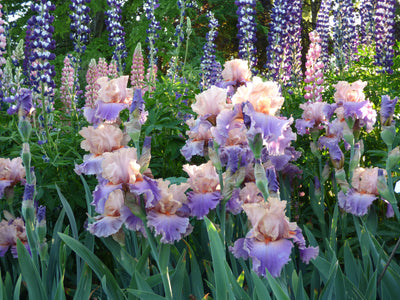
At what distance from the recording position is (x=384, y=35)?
5098mm

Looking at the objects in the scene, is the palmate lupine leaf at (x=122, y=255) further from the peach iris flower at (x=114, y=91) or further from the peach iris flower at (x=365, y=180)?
the peach iris flower at (x=365, y=180)

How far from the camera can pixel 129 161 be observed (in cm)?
145

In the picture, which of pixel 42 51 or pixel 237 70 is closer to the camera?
pixel 237 70

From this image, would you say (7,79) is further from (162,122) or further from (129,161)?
(129,161)

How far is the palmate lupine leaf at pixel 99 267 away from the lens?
1.59 m

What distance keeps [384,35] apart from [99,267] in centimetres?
460

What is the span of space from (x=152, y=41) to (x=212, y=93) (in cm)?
330

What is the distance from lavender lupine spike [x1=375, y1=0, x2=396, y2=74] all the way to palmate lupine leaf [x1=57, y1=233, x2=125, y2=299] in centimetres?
370

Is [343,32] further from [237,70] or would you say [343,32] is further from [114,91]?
[114,91]

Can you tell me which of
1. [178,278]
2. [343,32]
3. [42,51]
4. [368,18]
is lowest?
[178,278]

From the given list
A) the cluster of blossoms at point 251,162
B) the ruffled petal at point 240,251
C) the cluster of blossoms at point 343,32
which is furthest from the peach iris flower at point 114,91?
the cluster of blossoms at point 343,32

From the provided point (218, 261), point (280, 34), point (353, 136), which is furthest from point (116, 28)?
point (218, 261)

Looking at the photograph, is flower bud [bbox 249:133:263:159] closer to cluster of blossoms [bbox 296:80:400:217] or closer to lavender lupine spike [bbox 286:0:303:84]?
cluster of blossoms [bbox 296:80:400:217]

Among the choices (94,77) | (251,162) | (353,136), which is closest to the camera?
(251,162)
